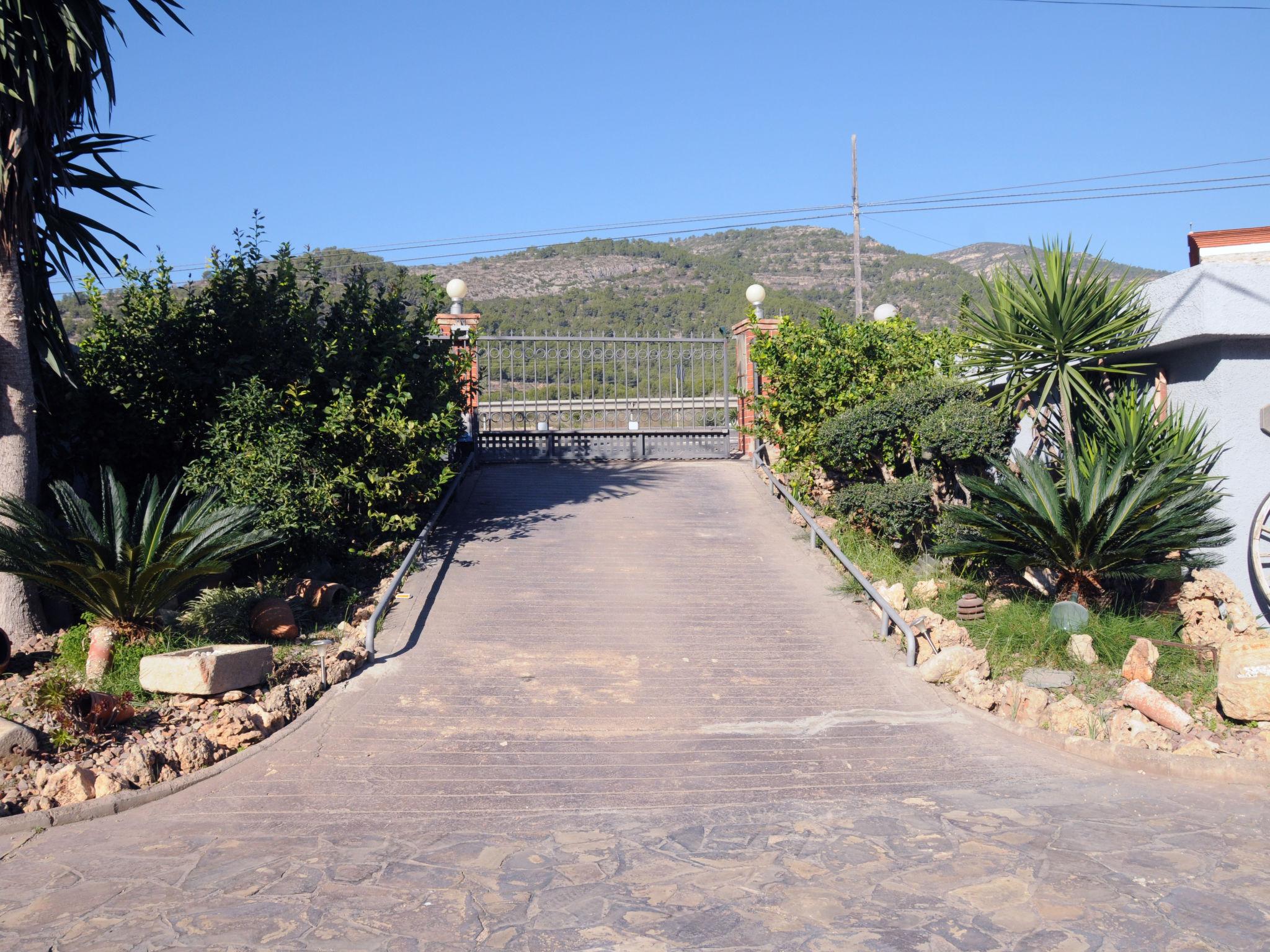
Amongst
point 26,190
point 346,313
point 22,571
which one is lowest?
point 22,571

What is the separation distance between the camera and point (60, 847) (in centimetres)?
573

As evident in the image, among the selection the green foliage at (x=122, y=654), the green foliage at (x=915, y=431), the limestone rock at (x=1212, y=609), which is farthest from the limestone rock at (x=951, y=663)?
the green foliage at (x=122, y=654)

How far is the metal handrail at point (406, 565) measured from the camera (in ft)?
29.5

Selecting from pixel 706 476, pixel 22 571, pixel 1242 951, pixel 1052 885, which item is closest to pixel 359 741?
pixel 22 571

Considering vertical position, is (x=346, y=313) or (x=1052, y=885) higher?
(x=346, y=313)

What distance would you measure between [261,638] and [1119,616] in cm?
758

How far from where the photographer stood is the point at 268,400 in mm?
10391

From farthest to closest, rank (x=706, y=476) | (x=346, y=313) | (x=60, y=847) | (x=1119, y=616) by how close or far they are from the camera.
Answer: (x=706, y=476) → (x=346, y=313) → (x=1119, y=616) → (x=60, y=847)

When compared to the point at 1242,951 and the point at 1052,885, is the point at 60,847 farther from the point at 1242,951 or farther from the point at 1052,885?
the point at 1242,951

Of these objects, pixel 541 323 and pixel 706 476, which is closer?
pixel 706 476

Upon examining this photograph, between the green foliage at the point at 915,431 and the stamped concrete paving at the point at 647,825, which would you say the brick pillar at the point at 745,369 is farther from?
the stamped concrete paving at the point at 647,825

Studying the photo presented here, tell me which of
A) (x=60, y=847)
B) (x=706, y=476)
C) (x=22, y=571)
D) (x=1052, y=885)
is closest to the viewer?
(x=1052, y=885)

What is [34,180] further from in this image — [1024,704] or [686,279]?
[686,279]

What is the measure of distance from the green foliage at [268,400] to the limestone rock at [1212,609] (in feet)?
24.6
